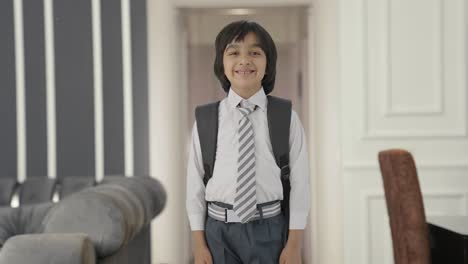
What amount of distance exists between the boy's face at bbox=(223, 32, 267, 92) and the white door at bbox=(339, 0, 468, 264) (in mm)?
2483

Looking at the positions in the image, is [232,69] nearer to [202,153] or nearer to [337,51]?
[202,153]

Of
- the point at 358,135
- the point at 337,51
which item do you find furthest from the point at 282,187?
the point at 337,51

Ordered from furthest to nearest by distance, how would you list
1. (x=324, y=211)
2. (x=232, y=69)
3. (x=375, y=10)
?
(x=324, y=211)
(x=375, y=10)
(x=232, y=69)

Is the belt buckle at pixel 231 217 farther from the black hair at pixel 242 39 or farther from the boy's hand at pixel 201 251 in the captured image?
the black hair at pixel 242 39

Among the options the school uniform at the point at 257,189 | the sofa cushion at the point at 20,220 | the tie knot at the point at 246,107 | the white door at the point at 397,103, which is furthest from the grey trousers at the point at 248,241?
the white door at the point at 397,103

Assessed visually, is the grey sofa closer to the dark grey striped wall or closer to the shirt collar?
the shirt collar

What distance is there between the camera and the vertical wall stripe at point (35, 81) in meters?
4.27

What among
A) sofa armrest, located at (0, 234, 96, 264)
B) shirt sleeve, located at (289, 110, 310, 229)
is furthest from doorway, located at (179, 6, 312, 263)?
shirt sleeve, located at (289, 110, 310, 229)

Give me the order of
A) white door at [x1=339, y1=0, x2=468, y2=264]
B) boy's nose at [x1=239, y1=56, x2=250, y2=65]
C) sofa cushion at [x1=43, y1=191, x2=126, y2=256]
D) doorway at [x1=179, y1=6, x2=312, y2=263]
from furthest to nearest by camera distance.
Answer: doorway at [x1=179, y1=6, x2=312, y2=263] → white door at [x1=339, y1=0, x2=468, y2=264] → sofa cushion at [x1=43, y1=191, x2=126, y2=256] → boy's nose at [x1=239, y1=56, x2=250, y2=65]

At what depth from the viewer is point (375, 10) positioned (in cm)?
388

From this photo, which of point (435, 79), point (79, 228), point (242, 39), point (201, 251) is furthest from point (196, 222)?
point (435, 79)

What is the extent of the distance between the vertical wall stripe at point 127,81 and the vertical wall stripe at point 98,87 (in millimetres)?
140

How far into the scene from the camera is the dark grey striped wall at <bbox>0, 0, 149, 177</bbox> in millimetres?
4266

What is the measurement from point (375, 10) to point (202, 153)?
259cm
